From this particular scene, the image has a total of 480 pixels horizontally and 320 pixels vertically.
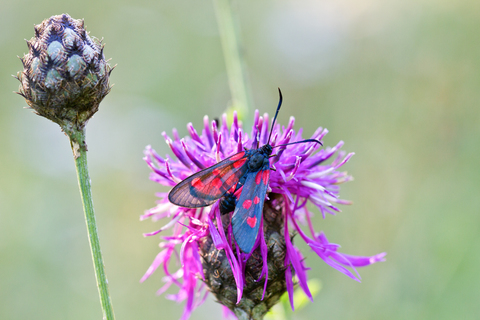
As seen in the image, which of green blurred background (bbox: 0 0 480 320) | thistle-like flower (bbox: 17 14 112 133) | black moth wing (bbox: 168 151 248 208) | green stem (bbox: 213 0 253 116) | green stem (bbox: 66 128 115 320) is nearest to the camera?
green stem (bbox: 66 128 115 320)

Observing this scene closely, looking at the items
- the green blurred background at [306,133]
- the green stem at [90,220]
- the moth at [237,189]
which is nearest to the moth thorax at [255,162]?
the moth at [237,189]

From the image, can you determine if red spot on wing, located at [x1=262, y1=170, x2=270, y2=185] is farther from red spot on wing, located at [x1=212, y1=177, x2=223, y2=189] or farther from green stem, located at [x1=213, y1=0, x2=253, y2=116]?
green stem, located at [x1=213, y1=0, x2=253, y2=116]

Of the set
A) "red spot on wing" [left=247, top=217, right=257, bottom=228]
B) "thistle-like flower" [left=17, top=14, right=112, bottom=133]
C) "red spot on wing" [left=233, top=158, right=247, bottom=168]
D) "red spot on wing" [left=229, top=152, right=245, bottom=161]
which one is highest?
"thistle-like flower" [left=17, top=14, right=112, bottom=133]

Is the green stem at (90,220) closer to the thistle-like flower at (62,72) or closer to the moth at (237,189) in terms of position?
the thistle-like flower at (62,72)

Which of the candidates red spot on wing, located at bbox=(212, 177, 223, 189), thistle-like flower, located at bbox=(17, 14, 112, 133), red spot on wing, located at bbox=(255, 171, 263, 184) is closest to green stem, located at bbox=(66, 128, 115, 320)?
thistle-like flower, located at bbox=(17, 14, 112, 133)

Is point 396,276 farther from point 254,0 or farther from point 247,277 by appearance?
point 254,0

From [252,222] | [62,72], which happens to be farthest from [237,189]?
[62,72]

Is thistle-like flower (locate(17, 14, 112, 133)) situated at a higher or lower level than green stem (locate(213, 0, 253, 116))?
lower

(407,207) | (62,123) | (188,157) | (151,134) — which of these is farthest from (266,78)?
(62,123)
